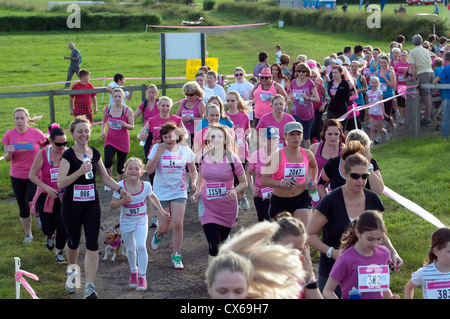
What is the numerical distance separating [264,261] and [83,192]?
4452mm

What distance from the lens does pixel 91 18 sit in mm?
54031

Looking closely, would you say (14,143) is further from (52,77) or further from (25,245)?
(52,77)

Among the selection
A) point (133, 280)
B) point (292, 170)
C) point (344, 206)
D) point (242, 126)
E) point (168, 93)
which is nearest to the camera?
point (344, 206)

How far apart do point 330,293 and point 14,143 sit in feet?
20.5

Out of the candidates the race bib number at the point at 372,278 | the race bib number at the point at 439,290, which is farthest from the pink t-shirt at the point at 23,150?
the race bib number at the point at 439,290

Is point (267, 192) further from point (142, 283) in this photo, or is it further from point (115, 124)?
point (115, 124)

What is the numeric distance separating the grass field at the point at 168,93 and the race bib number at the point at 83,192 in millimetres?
Result: 1191

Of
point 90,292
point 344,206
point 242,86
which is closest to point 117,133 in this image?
point 242,86

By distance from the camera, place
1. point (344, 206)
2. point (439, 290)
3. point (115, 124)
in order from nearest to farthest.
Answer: point (439, 290) → point (344, 206) → point (115, 124)

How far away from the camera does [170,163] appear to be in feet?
29.3

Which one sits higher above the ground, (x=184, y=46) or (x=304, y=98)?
(x=184, y=46)

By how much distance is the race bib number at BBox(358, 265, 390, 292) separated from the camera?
202 inches
